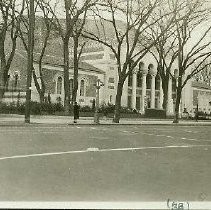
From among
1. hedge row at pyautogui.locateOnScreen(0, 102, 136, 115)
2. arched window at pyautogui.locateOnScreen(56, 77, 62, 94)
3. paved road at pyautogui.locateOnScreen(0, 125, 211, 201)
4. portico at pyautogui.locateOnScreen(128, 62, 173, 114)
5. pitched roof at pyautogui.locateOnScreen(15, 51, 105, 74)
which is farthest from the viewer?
portico at pyautogui.locateOnScreen(128, 62, 173, 114)

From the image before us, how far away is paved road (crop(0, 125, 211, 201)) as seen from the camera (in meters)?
6.74

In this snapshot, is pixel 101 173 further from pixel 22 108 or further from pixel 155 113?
pixel 155 113

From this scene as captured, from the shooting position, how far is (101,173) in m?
9.09

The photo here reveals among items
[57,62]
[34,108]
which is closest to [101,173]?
[34,108]

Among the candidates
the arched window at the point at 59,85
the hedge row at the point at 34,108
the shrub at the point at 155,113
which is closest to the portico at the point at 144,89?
the arched window at the point at 59,85

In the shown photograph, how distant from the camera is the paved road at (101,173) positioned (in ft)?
22.1

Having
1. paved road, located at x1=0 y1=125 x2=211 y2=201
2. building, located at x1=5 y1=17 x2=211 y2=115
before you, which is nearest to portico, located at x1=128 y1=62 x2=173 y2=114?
building, located at x1=5 y1=17 x2=211 y2=115

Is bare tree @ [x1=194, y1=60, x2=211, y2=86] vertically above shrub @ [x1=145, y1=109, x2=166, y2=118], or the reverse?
bare tree @ [x1=194, y1=60, x2=211, y2=86]

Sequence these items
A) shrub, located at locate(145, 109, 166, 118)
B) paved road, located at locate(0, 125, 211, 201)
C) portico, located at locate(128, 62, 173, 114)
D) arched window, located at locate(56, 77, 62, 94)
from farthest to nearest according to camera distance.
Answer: portico, located at locate(128, 62, 173, 114) < arched window, located at locate(56, 77, 62, 94) < shrub, located at locate(145, 109, 166, 118) < paved road, located at locate(0, 125, 211, 201)

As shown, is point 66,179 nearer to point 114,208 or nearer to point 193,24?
point 114,208

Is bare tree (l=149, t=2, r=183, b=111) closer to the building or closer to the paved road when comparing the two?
the building

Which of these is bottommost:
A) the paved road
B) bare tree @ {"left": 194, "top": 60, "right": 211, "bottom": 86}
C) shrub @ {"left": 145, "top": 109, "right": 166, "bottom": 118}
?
the paved road

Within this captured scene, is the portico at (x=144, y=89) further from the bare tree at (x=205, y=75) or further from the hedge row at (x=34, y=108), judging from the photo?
the bare tree at (x=205, y=75)

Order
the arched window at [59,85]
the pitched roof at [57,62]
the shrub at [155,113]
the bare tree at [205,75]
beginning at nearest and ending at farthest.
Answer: the shrub at [155,113] → the pitched roof at [57,62] → the arched window at [59,85] → the bare tree at [205,75]
